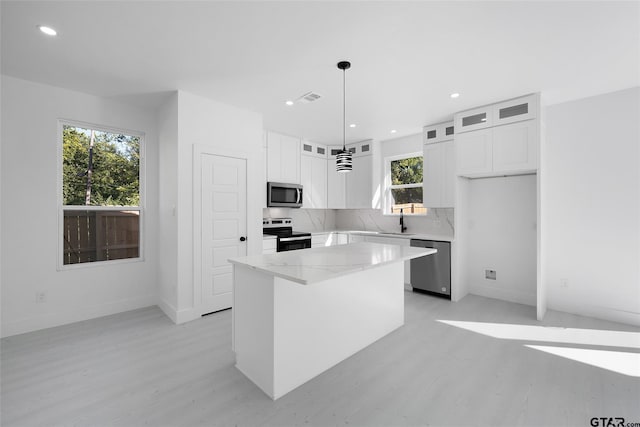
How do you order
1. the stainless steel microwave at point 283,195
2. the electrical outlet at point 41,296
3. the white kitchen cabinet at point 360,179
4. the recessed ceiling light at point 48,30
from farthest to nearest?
the white kitchen cabinet at point 360,179 → the stainless steel microwave at point 283,195 → the electrical outlet at point 41,296 → the recessed ceiling light at point 48,30

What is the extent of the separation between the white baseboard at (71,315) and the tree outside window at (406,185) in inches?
174

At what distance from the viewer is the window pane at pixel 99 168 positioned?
335 cm

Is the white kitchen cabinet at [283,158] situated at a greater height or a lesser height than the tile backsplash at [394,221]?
greater

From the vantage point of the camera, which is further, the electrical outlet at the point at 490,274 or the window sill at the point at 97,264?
the electrical outlet at the point at 490,274

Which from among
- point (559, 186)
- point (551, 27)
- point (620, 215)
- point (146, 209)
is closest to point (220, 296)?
point (146, 209)

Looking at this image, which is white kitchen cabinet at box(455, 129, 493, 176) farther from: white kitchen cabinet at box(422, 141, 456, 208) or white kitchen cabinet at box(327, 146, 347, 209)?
white kitchen cabinet at box(327, 146, 347, 209)

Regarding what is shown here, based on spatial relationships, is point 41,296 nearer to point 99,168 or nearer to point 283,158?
point 99,168

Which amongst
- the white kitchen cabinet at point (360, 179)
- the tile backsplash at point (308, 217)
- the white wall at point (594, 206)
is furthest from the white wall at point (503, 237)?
the tile backsplash at point (308, 217)

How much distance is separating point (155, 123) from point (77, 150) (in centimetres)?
99

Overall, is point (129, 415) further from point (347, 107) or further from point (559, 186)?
point (559, 186)

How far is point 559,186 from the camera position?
3.64 meters

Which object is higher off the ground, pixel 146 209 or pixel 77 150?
pixel 77 150

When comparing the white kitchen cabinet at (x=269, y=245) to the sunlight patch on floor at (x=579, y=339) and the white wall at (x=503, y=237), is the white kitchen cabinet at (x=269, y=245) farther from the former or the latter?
the white wall at (x=503, y=237)

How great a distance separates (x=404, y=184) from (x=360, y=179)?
0.87 m
